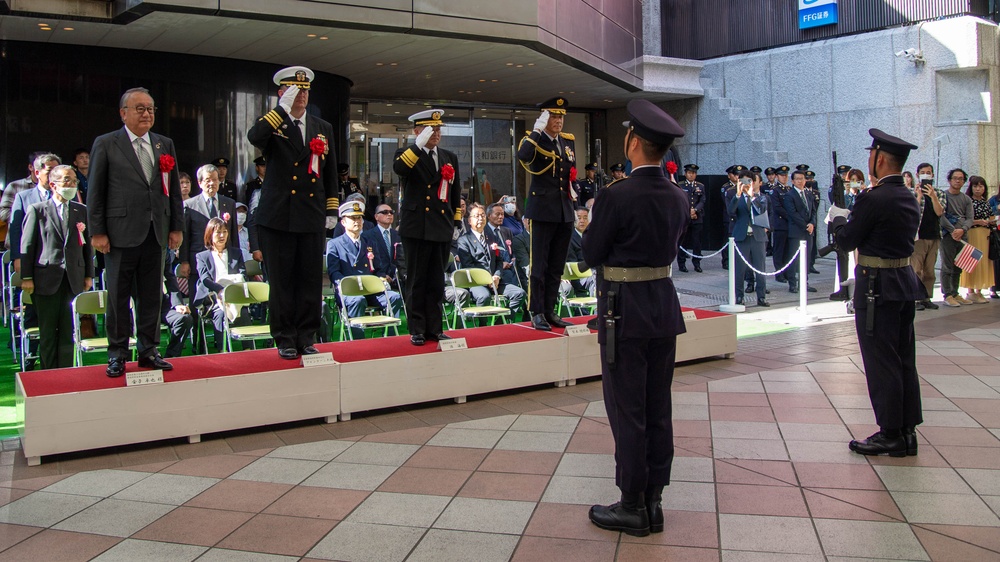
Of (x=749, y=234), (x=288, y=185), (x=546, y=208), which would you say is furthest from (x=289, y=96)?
(x=749, y=234)

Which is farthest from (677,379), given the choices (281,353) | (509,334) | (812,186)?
(812,186)

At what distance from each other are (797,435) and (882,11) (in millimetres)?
13475

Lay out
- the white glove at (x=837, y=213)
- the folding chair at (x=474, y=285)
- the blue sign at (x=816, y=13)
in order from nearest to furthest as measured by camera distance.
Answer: the white glove at (x=837, y=213) < the folding chair at (x=474, y=285) < the blue sign at (x=816, y=13)

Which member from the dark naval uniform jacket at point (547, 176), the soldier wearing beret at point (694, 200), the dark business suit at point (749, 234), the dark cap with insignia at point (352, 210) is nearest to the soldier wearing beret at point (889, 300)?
the dark naval uniform jacket at point (547, 176)

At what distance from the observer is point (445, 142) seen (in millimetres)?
18859

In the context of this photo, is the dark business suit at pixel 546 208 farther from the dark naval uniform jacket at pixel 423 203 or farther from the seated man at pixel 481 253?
the seated man at pixel 481 253

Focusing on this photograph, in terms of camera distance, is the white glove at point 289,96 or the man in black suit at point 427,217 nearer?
the white glove at point 289,96

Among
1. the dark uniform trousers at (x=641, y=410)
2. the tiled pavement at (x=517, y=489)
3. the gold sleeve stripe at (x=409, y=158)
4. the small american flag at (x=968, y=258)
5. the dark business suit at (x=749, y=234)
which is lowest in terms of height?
the tiled pavement at (x=517, y=489)

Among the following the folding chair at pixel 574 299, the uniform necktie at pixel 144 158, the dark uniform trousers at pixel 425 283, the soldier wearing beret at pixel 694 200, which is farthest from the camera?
the soldier wearing beret at pixel 694 200

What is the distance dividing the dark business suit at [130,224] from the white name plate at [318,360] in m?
0.89

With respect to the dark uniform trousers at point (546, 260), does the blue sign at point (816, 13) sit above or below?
above

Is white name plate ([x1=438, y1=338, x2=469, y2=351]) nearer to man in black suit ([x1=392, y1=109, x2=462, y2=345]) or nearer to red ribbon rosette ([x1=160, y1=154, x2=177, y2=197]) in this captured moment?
man in black suit ([x1=392, y1=109, x2=462, y2=345])

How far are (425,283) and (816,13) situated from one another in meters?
13.9

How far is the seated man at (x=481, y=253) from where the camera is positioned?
9.32 meters
